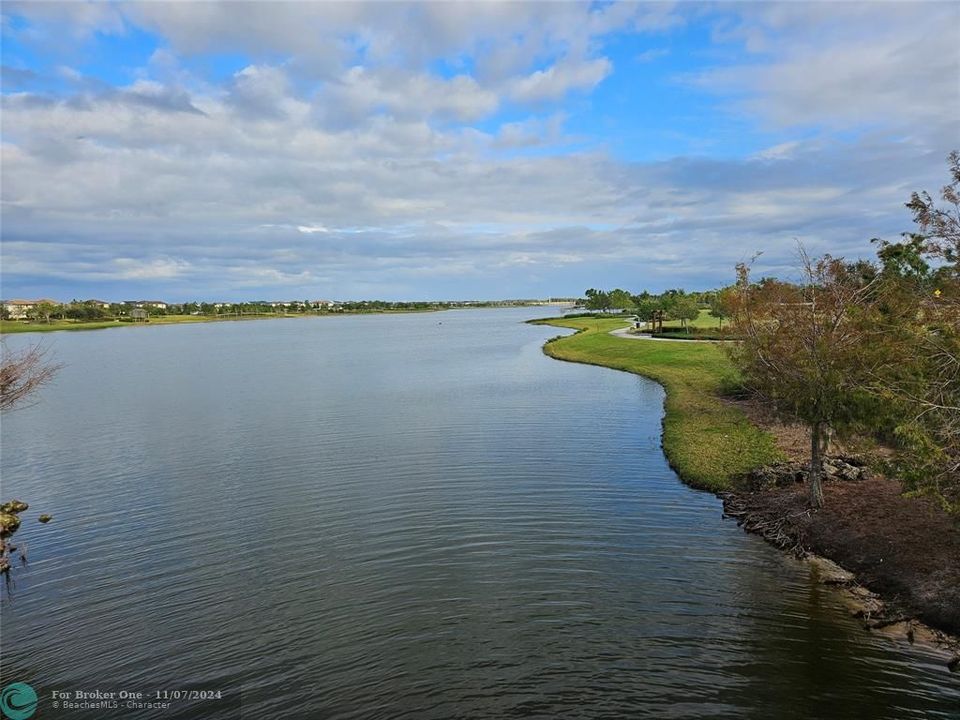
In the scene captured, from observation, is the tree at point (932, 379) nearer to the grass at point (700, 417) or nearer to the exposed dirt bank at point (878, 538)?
the exposed dirt bank at point (878, 538)

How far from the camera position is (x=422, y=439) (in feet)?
118

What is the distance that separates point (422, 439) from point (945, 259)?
2689cm

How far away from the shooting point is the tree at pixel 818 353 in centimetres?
2080

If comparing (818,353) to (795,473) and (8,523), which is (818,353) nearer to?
(795,473)

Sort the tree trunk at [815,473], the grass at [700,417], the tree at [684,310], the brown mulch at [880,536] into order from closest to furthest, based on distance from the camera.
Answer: the brown mulch at [880,536] < the tree trunk at [815,473] < the grass at [700,417] < the tree at [684,310]

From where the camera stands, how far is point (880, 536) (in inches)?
774

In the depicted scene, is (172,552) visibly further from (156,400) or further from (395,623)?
(156,400)

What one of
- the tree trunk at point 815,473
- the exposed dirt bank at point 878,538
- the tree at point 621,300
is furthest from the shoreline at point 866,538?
the tree at point 621,300

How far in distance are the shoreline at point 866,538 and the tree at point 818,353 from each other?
158 centimetres

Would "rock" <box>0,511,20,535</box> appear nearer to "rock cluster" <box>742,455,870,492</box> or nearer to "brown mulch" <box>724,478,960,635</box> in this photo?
"brown mulch" <box>724,478,960,635</box>

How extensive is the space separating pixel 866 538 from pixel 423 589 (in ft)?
→ 49.0

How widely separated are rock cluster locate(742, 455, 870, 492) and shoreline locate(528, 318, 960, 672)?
0.45m

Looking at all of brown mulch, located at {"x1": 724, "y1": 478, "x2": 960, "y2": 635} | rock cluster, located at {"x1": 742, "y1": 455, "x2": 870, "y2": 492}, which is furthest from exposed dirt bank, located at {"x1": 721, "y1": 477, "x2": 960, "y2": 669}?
rock cluster, located at {"x1": 742, "y1": 455, "x2": 870, "y2": 492}

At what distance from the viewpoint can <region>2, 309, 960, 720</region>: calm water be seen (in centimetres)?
1323
